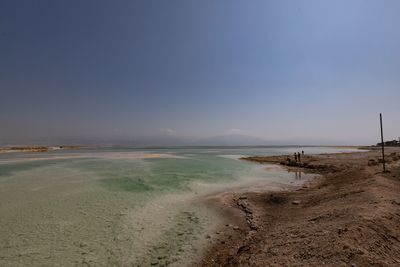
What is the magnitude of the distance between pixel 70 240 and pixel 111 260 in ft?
8.54

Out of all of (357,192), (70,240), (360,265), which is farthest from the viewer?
(357,192)

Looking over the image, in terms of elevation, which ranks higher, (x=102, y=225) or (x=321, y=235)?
(x=321, y=235)

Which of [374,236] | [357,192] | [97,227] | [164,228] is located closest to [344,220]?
[374,236]

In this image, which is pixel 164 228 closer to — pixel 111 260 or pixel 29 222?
pixel 111 260

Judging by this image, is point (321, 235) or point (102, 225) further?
point (102, 225)

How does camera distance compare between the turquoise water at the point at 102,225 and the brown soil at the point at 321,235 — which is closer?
the brown soil at the point at 321,235

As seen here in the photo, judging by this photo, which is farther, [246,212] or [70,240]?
[246,212]

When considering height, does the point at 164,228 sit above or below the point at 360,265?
below

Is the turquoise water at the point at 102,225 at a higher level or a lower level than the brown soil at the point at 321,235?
lower

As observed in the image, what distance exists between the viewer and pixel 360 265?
207 inches

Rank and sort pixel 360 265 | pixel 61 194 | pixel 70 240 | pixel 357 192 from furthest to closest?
pixel 61 194
pixel 357 192
pixel 70 240
pixel 360 265

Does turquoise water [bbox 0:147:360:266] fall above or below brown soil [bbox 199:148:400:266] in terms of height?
below

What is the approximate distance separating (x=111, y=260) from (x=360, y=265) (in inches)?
281

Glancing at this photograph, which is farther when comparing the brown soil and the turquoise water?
the turquoise water
